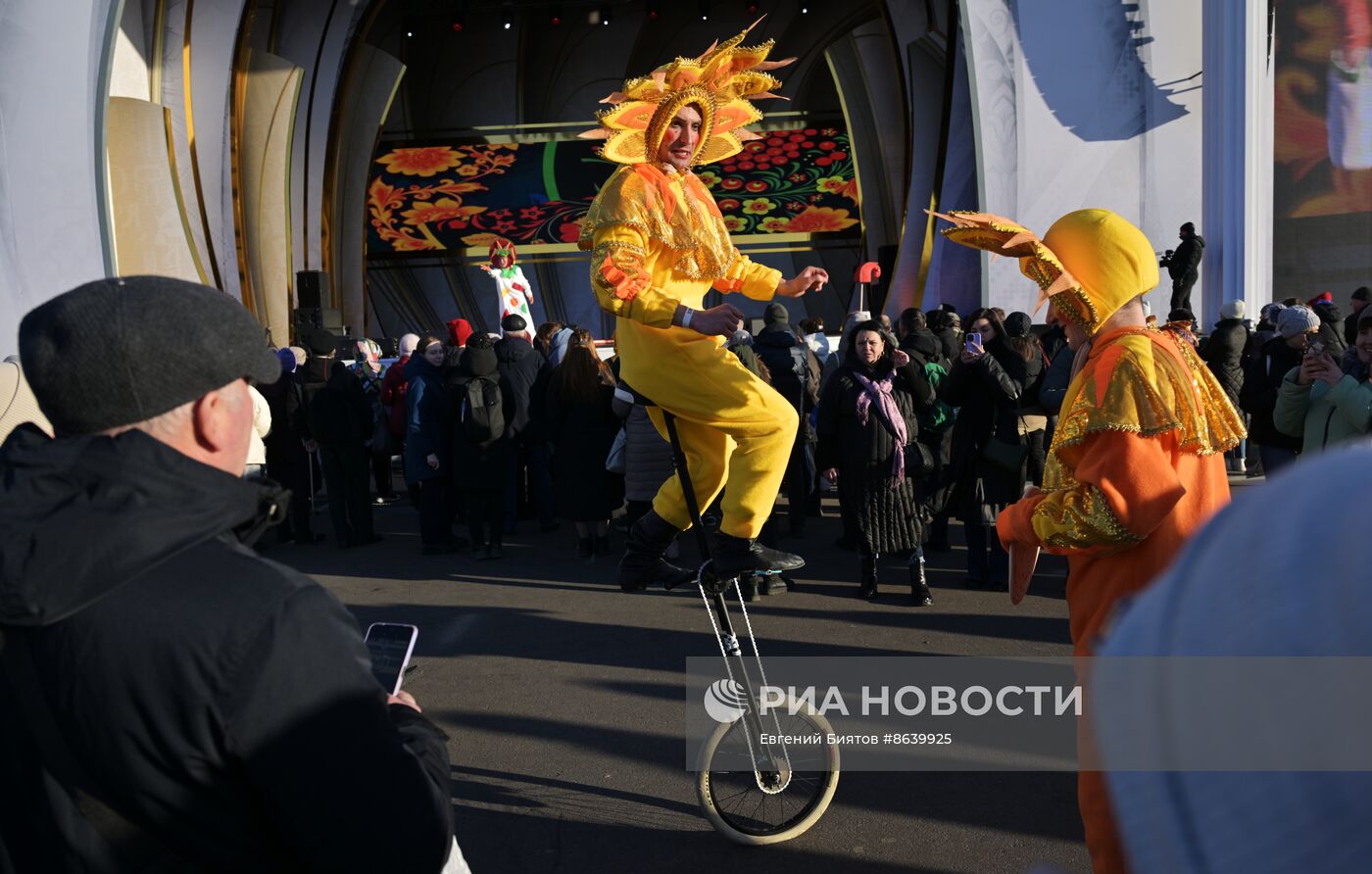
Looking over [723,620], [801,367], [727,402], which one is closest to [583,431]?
[801,367]

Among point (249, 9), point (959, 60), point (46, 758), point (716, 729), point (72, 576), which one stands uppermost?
point (249, 9)

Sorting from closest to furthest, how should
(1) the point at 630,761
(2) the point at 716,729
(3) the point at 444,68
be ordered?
(2) the point at 716,729 → (1) the point at 630,761 → (3) the point at 444,68

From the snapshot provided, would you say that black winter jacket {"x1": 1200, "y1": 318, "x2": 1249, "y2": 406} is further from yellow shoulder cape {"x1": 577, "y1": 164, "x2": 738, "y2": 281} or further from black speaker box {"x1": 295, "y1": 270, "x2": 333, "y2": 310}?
black speaker box {"x1": 295, "y1": 270, "x2": 333, "y2": 310}

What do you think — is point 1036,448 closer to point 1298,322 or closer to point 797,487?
point 1298,322

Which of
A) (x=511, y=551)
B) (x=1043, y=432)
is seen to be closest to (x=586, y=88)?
(x=511, y=551)

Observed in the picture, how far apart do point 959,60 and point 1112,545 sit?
1687 cm

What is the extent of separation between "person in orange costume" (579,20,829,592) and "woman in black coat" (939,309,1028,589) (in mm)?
3141

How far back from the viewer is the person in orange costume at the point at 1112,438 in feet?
7.56

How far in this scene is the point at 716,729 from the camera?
12.0 ft

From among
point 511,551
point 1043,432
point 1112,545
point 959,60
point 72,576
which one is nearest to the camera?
point 72,576

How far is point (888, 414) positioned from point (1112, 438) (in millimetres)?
4239

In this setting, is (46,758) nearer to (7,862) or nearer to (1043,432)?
(7,862)

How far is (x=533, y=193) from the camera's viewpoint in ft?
86.0

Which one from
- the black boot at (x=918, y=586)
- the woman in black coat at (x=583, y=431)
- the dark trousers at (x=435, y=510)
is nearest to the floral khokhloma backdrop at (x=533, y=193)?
the dark trousers at (x=435, y=510)
